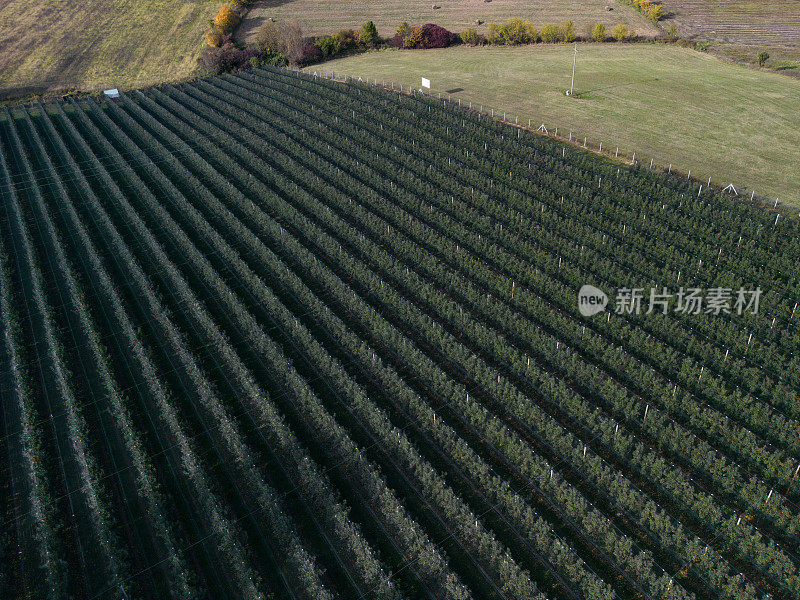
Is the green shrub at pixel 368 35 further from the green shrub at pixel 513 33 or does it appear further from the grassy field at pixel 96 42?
the grassy field at pixel 96 42

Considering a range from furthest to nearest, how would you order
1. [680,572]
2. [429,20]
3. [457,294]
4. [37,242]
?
[429,20] → [37,242] → [457,294] → [680,572]

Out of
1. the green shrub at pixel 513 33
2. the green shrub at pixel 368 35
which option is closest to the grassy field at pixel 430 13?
the green shrub at pixel 513 33

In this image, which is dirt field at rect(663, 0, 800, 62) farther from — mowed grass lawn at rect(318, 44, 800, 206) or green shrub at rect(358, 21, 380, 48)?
green shrub at rect(358, 21, 380, 48)

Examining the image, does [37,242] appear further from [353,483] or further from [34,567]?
[353,483]

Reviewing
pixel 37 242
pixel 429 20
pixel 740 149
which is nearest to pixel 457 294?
pixel 37 242

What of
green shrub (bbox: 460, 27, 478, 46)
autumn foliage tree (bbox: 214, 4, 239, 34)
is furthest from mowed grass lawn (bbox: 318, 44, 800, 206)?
autumn foliage tree (bbox: 214, 4, 239, 34)

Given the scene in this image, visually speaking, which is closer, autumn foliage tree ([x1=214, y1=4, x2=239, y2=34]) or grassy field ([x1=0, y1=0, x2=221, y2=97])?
grassy field ([x1=0, y1=0, x2=221, y2=97])

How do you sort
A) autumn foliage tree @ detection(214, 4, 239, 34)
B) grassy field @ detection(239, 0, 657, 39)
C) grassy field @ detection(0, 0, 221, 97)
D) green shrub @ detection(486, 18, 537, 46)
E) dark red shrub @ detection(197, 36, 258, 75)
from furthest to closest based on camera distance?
grassy field @ detection(239, 0, 657, 39) < autumn foliage tree @ detection(214, 4, 239, 34) < green shrub @ detection(486, 18, 537, 46) < grassy field @ detection(0, 0, 221, 97) < dark red shrub @ detection(197, 36, 258, 75)
